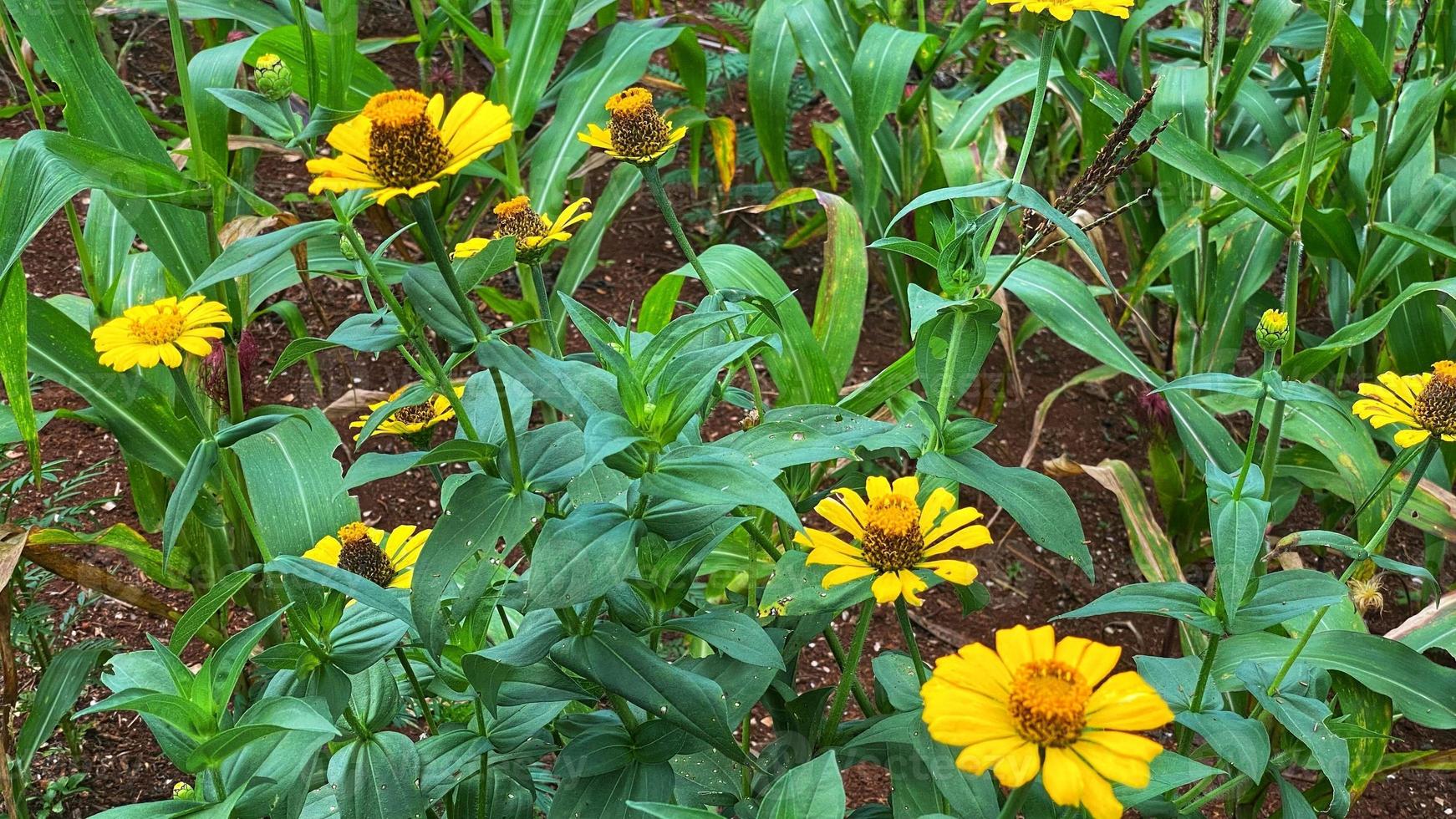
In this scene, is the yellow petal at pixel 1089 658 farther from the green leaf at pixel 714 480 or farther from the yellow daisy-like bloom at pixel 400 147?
the yellow daisy-like bloom at pixel 400 147

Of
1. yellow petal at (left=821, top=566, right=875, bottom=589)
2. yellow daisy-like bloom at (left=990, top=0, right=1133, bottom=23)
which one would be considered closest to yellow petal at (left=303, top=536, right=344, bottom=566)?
yellow petal at (left=821, top=566, right=875, bottom=589)

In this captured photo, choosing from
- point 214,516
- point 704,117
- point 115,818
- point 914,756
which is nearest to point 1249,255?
point 704,117

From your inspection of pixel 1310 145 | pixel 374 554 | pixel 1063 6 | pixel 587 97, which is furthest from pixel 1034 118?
pixel 587 97

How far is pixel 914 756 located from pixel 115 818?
2.36 ft

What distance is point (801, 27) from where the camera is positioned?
244 cm

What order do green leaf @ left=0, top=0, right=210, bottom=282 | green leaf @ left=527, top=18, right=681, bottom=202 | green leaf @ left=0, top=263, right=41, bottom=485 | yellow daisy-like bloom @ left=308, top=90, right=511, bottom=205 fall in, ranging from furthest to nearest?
green leaf @ left=527, top=18, right=681, bottom=202, green leaf @ left=0, top=0, right=210, bottom=282, green leaf @ left=0, top=263, right=41, bottom=485, yellow daisy-like bloom @ left=308, top=90, right=511, bottom=205

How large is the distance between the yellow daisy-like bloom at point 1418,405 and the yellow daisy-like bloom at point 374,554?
3.28 ft

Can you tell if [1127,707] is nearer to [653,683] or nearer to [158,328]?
[653,683]

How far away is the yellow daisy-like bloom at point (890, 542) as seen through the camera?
1.01m

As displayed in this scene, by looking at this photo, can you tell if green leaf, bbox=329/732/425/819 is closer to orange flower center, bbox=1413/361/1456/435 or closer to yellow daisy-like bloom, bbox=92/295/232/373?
yellow daisy-like bloom, bbox=92/295/232/373

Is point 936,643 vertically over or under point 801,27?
under

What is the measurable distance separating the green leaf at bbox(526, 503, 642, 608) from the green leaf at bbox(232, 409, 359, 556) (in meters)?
0.79

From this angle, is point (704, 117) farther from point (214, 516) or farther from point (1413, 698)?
point (1413, 698)

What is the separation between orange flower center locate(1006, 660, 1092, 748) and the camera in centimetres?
78
